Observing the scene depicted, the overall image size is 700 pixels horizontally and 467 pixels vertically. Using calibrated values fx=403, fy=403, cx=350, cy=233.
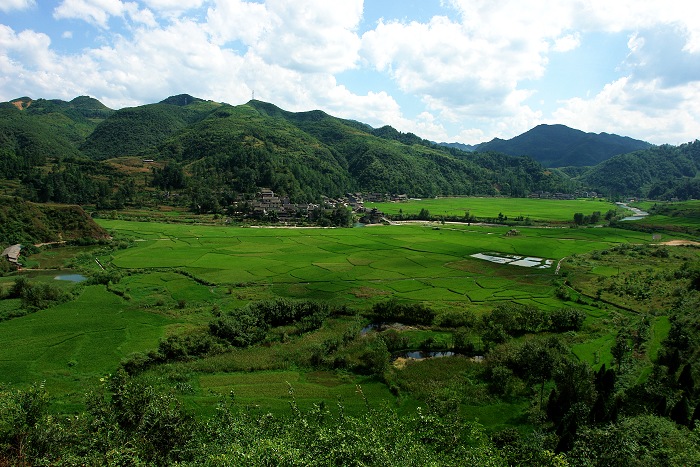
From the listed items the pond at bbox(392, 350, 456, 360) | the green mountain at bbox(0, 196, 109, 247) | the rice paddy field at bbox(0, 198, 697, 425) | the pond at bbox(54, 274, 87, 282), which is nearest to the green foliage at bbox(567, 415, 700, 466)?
the rice paddy field at bbox(0, 198, 697, 425)

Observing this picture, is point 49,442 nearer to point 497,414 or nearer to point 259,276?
point 497,414

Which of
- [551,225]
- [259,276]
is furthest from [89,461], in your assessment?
[551,225]

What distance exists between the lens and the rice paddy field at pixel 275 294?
3066 cm

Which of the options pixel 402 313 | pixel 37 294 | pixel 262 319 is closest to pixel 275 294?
pixel 262 319

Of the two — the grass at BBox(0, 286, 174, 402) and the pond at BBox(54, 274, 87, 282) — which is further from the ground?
the pond at BBox(54, 274, 87, 282)

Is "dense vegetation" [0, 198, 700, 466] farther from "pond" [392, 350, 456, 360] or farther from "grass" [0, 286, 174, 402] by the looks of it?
"pond" [392, 350, 456, 360]

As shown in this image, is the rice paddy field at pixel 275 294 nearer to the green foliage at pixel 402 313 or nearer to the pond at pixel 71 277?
the pond at pixel 71 277

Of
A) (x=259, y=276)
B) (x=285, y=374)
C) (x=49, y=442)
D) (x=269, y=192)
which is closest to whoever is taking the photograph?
(x=49, y=442)

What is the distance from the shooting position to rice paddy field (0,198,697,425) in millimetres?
30656

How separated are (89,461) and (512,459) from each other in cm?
1768

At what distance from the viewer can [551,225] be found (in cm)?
12200

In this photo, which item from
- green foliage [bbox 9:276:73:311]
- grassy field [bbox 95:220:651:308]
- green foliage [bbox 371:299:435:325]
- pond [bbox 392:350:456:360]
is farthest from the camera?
grassy field [bbox 95:220:651:308]

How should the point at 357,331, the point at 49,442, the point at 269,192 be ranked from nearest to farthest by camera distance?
the point at 49,442
the point at 357,331
the point at 269,192

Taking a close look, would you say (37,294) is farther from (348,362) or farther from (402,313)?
(402,313)
